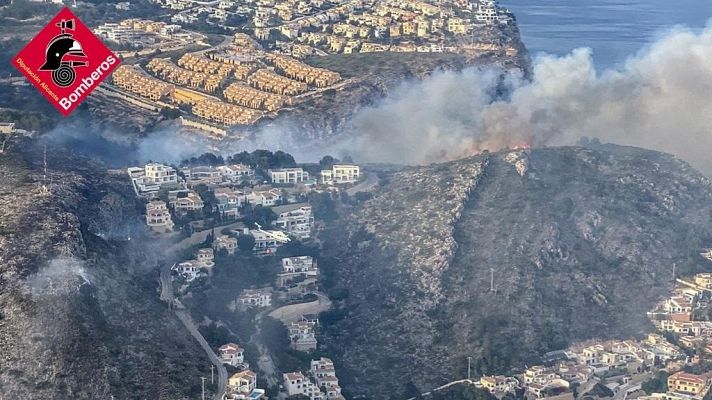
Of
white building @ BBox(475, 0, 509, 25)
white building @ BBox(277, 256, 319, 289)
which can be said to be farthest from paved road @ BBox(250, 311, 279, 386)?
white building @ BBox(475, 0, 509, 25)

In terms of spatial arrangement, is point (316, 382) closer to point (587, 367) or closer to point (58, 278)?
point (58, 278)

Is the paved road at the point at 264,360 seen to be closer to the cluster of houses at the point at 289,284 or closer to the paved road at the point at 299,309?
the paved road at the point at 299,309

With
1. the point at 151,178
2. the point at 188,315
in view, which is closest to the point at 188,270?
the point at 188,315

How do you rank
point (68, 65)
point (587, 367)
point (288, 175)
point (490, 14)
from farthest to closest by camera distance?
1. point (490, 14)
2. point (288, 175)
3. point (587, 367)
4. point (68, 65)

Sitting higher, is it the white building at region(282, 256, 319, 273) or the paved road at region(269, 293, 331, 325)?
the white building at region(282, 256, 319, 273)

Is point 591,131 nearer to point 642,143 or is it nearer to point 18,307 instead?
point 642,143

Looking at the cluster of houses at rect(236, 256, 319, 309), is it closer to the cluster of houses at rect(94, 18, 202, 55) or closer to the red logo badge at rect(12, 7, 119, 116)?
the red logo badge at rect(12, 7, 119, 116)
